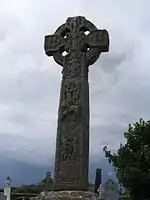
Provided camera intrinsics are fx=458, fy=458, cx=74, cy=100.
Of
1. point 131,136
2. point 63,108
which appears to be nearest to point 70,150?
point 63,108

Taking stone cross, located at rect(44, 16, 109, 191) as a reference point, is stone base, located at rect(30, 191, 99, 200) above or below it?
below

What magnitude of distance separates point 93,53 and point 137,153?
872 inches

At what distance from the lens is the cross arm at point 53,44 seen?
10.9 meters

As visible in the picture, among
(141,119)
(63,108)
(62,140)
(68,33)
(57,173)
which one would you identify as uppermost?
(141,119)

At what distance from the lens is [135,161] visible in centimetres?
3144

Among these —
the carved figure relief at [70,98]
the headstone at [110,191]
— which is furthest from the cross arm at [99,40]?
the headstone at [110,191]

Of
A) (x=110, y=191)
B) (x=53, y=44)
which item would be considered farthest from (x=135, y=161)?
(x=53, y=44)

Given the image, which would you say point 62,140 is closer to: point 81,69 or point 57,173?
point 57,173

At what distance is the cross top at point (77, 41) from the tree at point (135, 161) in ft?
66.8

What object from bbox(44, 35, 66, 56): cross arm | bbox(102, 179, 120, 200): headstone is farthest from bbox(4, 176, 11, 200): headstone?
bbox(44, 35, 66, 56): cross arm

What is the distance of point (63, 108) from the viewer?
1030 centimetres

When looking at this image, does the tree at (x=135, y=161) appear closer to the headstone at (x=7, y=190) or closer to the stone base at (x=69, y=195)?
the headstone at (x=7, y=190)

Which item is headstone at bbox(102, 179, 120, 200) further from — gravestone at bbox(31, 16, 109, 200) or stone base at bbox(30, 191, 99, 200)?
stone base at bbox(30, 191, 99, 200)

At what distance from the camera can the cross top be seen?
10547 millimetres
